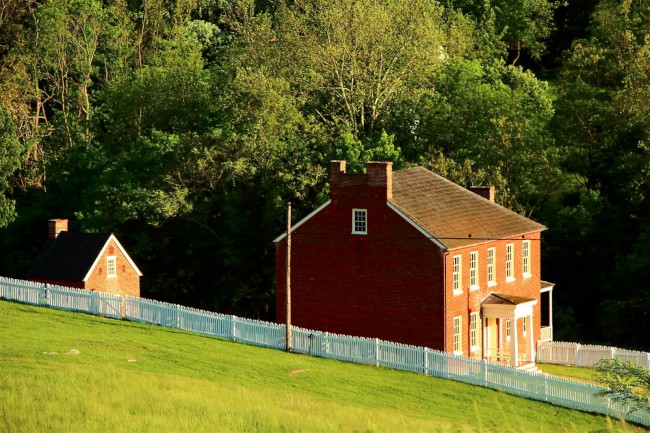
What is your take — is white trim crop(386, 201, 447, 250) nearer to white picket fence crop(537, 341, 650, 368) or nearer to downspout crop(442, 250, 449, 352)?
downspout crop(442, 250, 449, 352)

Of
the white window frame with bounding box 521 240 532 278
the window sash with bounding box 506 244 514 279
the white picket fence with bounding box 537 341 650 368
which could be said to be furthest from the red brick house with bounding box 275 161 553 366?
the white picket fence with bounding box 537 341 650 368

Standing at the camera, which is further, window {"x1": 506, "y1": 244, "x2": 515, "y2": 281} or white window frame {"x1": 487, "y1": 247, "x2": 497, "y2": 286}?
window {"x1": 506, "y1": 244, "x2": 515, "y2": 281}

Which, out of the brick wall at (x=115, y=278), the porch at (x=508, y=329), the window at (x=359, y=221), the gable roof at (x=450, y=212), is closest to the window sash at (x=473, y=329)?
the porch at (x=508, y=329)

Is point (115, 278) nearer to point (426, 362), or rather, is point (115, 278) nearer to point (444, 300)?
point (444, 300)

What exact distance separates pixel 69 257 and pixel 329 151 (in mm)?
16515

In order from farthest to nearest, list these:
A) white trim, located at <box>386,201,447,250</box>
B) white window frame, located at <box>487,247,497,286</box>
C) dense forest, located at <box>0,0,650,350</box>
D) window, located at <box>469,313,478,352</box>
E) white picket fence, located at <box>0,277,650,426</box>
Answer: dense forest, located at <box>0,0,650,350</box> → white window frame, located at <box>487,247,497,286</box> → window, located at <box>469,313,478,352</box> → white trim, located at <box>386,201,447,250</box> → white picket fence, located at <box>0,277,650,426</box>

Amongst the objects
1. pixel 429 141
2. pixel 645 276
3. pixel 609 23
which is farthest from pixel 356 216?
pixel 609 23

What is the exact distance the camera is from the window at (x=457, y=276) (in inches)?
2391

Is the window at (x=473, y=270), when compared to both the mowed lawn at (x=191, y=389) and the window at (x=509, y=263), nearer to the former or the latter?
the window at (x=509, y=263)

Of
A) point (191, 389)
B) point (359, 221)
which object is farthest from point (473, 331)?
point (191, 389)

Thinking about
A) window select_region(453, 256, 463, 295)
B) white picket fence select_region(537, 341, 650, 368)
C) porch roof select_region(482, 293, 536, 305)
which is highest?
window select_region(453, 256, 463, 295)

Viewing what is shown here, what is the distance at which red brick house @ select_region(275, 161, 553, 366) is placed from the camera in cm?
6053

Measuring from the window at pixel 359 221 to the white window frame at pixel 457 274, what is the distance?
14.3ft

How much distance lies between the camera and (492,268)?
63438 mm
